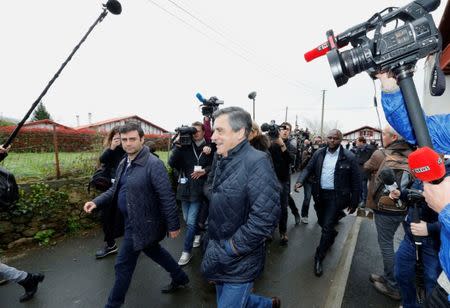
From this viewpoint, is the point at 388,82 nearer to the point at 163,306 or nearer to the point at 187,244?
the point at 163,306

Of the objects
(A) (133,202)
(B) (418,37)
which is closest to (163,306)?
(A) (133,202)

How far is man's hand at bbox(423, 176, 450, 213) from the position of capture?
0.94 m

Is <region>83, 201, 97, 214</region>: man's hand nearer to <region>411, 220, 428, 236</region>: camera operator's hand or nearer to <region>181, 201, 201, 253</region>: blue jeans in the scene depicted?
<region>181, 201, 201, 253</region>: blue jeans

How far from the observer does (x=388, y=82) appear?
1213 millimetres

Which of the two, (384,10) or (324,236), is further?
(324,236)

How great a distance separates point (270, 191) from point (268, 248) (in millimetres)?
2609

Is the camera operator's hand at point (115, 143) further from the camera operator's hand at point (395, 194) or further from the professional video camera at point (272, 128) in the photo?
the camera operator's hand at point (395, 194)

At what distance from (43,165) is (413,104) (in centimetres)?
578

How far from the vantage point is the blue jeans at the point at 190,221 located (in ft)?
11.5

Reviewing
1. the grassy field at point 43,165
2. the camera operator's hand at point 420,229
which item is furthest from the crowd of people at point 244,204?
the grassy field at point 43,165

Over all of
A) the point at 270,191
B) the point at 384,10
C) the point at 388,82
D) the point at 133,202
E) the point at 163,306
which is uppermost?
the point at 384,10

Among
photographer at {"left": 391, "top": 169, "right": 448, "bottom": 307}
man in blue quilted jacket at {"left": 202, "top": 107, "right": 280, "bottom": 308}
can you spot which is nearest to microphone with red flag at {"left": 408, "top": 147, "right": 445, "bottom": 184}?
man in blue quilted jacket at {"left": 202, "top": 107, "right": 280, "bottom": 308}

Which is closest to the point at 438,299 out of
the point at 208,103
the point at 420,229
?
the point at 420,229

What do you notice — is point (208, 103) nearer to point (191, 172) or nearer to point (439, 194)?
point (191, 172)
